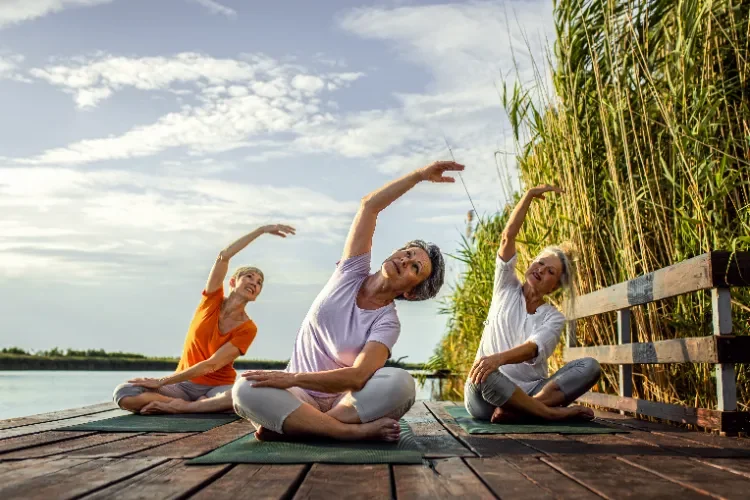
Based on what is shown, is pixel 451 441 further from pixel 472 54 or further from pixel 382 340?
pixel 472 54

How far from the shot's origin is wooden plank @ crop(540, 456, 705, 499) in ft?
5.80

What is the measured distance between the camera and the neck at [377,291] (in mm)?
2641

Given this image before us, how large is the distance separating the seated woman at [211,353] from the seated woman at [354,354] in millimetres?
1344

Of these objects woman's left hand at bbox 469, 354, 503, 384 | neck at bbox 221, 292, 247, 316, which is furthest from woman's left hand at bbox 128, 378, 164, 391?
woman's left hand at bbox 469, 354, 503, 384

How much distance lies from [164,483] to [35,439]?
50.0 inches

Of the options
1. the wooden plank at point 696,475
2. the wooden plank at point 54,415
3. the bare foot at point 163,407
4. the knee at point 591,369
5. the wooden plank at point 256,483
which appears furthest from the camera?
the bare foot at point 163,407

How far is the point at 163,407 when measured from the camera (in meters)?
3.97

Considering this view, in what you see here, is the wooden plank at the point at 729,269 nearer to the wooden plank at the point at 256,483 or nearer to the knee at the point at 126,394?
the wooden plank at the point at 256,483

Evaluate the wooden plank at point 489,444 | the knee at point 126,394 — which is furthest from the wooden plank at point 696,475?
the knee at point 126,394

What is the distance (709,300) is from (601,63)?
1753 millimetres

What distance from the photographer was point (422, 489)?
5.80 feet

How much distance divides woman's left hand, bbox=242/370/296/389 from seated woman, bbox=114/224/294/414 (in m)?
1.49

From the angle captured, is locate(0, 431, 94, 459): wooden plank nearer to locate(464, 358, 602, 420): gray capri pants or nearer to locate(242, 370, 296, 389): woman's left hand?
locate(242, 370, 296, 389): woman's left hand

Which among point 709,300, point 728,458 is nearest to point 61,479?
point 728,458
